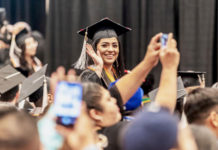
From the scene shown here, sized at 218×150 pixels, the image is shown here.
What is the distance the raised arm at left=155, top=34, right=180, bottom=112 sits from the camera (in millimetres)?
1547

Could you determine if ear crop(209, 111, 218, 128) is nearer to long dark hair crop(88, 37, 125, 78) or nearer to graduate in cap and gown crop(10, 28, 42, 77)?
long dark hair crop(88, 37, 125, 78)

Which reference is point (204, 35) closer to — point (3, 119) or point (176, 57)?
point (176, 57)

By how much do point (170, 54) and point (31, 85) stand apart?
2.07 metres

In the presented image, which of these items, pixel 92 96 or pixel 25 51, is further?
pixel 25 51

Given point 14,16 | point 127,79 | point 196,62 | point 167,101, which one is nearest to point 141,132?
point 167,101

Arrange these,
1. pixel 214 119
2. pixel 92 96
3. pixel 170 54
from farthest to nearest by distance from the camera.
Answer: pixel 214 119 → pixel 92 96 → pixel 170 54

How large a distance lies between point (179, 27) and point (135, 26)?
2.38 ft

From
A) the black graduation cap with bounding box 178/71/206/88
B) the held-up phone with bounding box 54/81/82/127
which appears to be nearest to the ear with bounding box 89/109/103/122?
the held-up phone with bounding box 54/81/82/127

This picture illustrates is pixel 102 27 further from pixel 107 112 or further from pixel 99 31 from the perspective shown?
pixel 107 112

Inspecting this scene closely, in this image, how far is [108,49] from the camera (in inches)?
129

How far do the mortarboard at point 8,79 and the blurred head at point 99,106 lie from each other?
1.76 metres

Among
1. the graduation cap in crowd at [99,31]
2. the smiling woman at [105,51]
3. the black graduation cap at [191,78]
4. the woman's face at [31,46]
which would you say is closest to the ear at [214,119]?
the smiling woman at [105,51]

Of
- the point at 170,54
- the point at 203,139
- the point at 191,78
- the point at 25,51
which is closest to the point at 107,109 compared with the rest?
the point at 170,54

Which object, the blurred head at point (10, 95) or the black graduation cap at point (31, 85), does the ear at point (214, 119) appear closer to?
the black graduation cap at point (31, 85)
